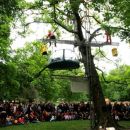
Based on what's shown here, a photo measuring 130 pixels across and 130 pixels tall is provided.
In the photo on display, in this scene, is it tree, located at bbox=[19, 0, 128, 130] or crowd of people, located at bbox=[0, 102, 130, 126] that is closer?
tree, located at bbox=[19, 0, 128, 130]

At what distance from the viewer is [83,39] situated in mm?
21453

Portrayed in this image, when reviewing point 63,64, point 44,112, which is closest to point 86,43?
point 63,64

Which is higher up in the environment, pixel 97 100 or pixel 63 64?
pixel 63 64

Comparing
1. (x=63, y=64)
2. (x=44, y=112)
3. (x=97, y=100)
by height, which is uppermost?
(x=63, y=64)

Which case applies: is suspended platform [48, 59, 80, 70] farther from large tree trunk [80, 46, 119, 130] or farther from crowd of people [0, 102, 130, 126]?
crowd of people [0, 102, 130, 126]

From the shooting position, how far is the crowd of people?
26066 millimetres

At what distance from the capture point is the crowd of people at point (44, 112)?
2607 cm

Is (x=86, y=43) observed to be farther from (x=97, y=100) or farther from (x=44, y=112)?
(x=44, y=112)

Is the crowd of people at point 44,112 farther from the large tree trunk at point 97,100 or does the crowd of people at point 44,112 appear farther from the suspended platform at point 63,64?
the suspended platform at point 63,64

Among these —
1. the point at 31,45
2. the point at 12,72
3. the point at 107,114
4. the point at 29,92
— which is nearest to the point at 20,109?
the point at 12,72

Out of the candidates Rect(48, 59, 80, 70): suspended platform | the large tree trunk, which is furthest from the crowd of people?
Rect(48, 59, 80, 70): suspended platform

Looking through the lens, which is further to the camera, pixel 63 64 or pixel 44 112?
pixel 44 112

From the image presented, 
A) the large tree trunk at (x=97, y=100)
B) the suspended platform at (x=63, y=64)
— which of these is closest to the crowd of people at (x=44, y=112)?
the large tree trunk at (x=97, y=100)

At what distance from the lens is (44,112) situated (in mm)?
29500
